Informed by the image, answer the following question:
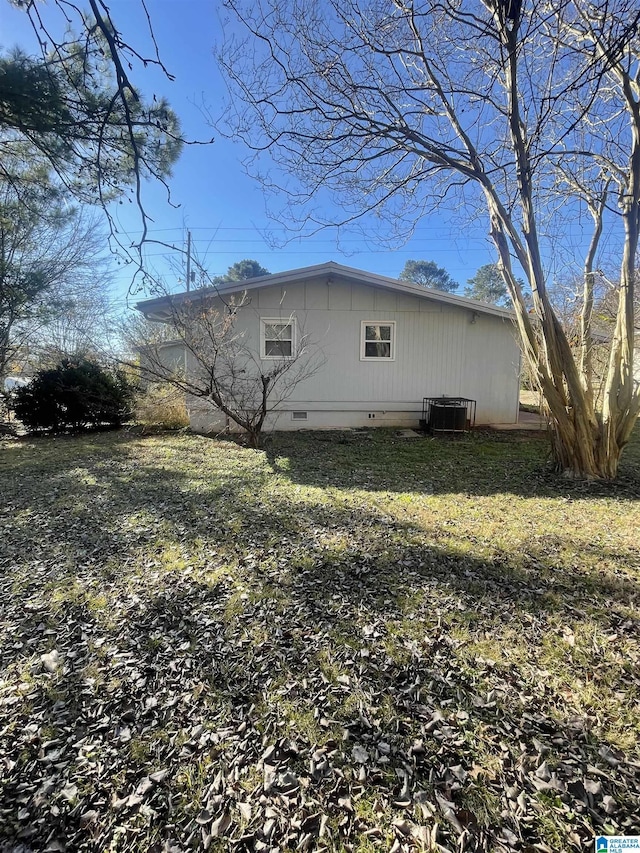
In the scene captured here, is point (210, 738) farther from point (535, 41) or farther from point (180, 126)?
point (535, 41)

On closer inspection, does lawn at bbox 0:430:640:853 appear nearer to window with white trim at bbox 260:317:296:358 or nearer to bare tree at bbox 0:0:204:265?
bare tree at bbox 0:0:204:265

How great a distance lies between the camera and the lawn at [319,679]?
4.50 feet

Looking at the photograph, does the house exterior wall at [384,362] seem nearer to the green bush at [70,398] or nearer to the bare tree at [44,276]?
the green bush at [70,398]

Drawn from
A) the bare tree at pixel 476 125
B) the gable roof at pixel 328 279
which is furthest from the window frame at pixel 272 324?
the bare tree at pixel 476 125

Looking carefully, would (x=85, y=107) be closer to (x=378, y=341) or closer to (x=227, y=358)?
(x=227, y=358)

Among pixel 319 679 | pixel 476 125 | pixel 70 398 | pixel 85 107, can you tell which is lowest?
pixel 319 679

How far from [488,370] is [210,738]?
9927 mm

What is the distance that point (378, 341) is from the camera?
9719 mm

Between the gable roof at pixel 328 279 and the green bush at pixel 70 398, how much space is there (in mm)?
2614

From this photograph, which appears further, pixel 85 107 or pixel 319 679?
pixel 85 107

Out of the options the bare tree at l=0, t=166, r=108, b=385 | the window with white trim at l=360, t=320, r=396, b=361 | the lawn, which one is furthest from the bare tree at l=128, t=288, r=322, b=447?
the lawn

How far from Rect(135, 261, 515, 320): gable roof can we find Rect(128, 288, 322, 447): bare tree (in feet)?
0.36

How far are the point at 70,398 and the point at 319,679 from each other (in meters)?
10.1

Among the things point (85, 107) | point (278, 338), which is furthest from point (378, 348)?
point (85, 107)
